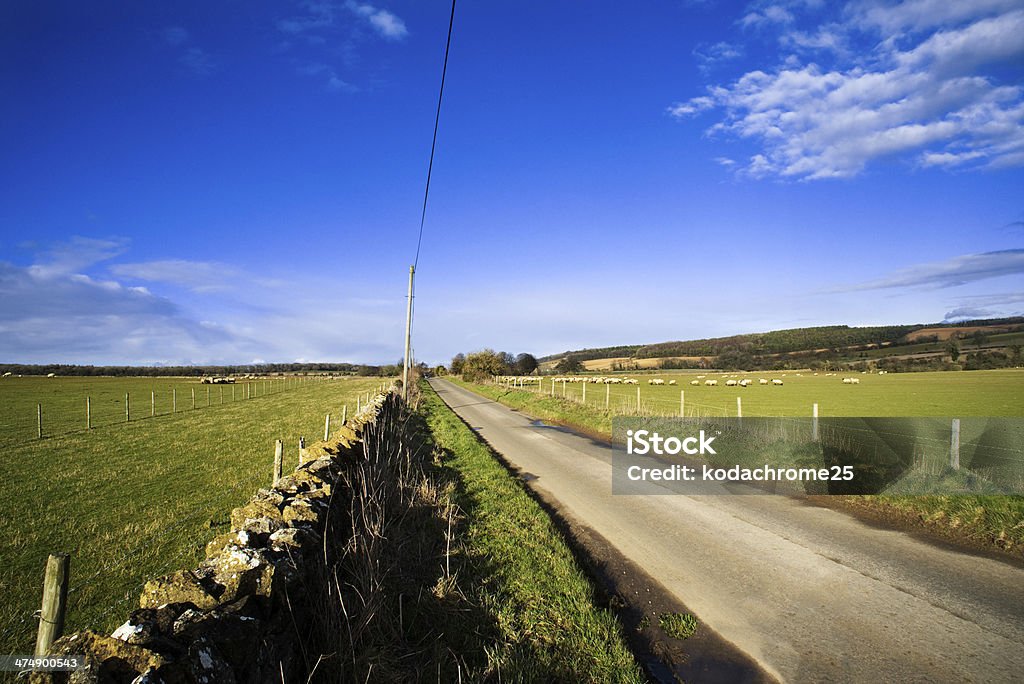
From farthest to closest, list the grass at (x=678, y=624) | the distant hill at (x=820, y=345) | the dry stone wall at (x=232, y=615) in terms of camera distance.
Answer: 1. the distant hill at (x=820, y=345)
2. the grass at (x=678, y=624)
3. the dry stone wall at (x=232, y=615)

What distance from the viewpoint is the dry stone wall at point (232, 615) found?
2.03 metres

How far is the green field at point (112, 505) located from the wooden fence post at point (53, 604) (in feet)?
5.14

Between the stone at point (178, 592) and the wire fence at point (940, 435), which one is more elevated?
the stone at point (178, 592)

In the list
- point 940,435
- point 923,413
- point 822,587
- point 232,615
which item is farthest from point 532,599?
point 923,413

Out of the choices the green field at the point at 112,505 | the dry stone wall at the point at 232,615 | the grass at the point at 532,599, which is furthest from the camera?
the green field at the point at 112,505

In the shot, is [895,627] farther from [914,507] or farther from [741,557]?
[914,507]

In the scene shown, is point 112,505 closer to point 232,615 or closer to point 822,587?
point 232,615

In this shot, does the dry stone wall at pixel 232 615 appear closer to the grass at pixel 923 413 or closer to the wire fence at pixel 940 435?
the grass at pixel 923 413

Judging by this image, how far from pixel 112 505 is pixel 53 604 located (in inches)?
377

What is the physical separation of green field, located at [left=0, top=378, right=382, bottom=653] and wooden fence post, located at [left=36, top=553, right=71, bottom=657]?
1.57 meters

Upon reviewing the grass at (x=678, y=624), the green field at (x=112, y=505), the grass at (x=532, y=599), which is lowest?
the green field at (x=112, y=505)

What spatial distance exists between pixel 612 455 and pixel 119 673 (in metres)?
12.2

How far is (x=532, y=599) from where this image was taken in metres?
4.75

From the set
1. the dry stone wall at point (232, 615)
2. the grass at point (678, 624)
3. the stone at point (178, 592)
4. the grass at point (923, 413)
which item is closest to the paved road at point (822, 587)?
the grass at point (678, 624)
